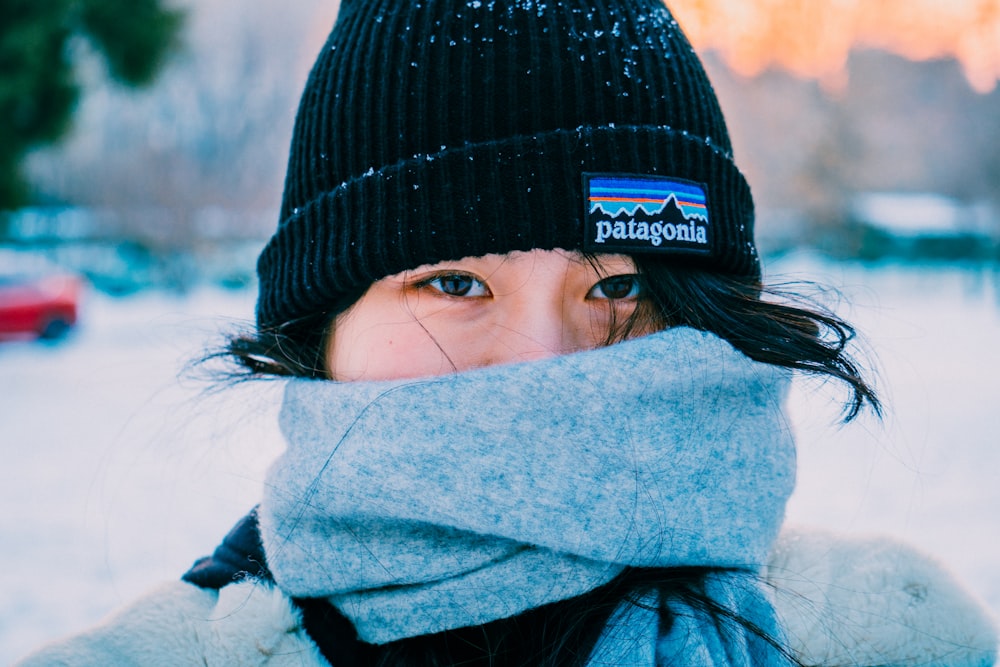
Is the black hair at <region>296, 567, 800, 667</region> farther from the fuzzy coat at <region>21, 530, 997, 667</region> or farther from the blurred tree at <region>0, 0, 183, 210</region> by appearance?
the blurred tree at <region>0, 0, 183, 210</region>

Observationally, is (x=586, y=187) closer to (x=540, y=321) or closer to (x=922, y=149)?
(x=540, y=321)

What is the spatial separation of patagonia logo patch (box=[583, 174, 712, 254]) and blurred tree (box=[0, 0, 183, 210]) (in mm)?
8942

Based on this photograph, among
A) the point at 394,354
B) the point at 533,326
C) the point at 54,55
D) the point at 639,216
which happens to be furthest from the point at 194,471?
the point at 54,55

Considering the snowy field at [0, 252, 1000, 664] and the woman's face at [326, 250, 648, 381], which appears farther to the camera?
the snowy field at [0, 252, 1000, 664]

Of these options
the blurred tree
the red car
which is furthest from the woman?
the red car

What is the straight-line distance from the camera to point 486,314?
111cm

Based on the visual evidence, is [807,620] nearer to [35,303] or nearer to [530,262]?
[530,262]

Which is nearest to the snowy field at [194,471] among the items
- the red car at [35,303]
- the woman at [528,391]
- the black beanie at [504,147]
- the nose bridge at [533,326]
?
the woman at [528,391]

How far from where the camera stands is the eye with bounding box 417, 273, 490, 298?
1.14 metres

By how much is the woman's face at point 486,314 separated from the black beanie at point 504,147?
0.03 m

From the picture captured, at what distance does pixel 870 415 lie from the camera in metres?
1.21

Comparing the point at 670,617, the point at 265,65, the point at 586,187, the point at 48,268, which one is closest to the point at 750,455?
the point at 670,617

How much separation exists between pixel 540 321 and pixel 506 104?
12.6 inches

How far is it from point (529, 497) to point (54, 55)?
9.58 m
